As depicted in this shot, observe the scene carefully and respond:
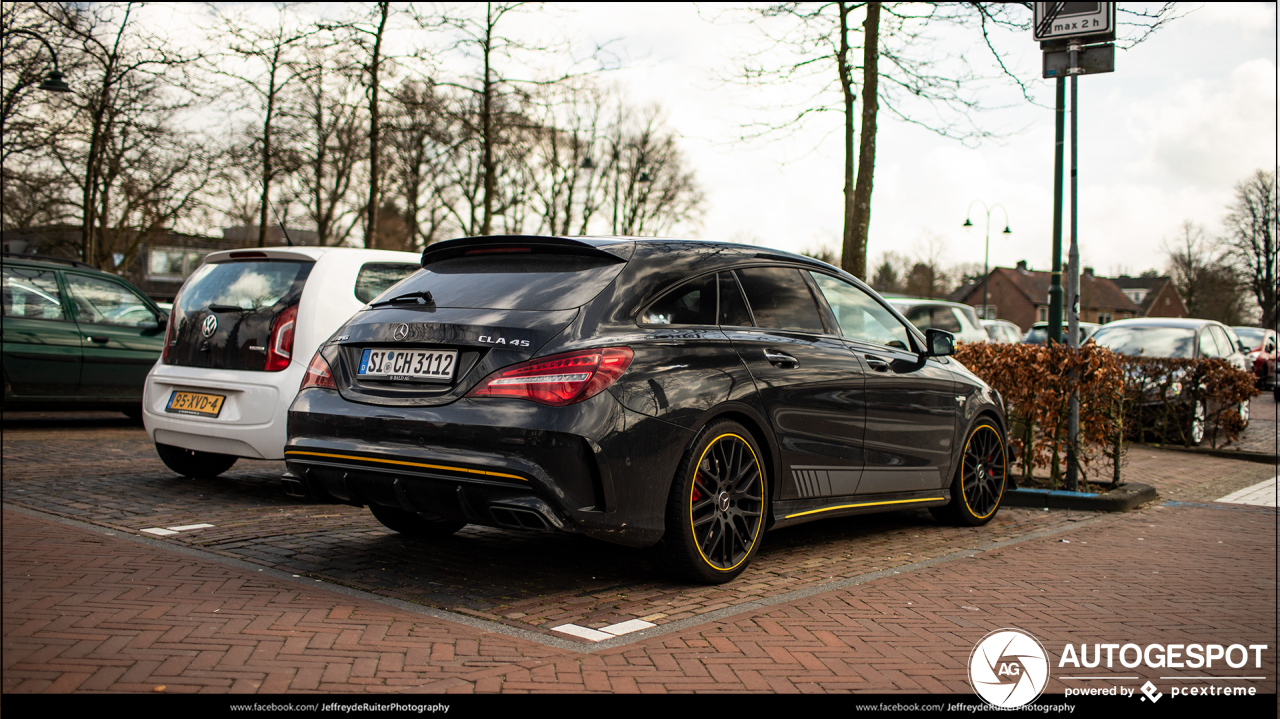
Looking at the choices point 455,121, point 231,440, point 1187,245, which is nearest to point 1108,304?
point 1187,245

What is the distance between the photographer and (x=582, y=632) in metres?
3.91

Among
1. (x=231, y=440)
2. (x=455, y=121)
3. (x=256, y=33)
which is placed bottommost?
(x=231, y=440)

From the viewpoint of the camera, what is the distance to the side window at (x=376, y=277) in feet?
23.0

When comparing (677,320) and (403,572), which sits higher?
(677,320)

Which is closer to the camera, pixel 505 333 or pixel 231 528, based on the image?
pixel 505 333

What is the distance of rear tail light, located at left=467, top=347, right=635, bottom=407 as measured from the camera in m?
4.08

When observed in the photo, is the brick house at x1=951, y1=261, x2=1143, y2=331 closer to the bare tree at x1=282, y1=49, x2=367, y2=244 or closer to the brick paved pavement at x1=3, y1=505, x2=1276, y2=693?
the bare tree at x1=282, y1=49, x2=367, y2=244

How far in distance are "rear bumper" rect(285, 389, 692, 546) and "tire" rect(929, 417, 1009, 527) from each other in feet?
9.83

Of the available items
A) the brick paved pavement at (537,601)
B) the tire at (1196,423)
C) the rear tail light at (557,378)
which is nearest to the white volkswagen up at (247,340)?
the brick paved pavement at (537,601)

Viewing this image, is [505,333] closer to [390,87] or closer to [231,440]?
[231,440]

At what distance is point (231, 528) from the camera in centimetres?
574

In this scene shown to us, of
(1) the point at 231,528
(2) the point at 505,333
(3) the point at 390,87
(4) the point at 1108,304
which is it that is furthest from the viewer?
(4) the point at 1108,304
